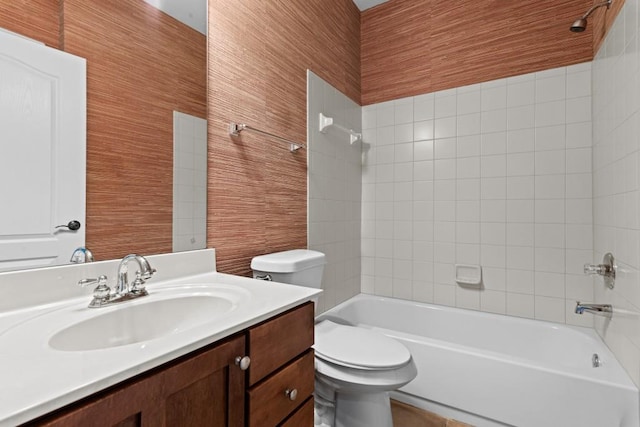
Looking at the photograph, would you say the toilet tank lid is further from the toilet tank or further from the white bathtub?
the white bathtub

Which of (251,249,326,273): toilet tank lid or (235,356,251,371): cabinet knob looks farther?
(251,249,326,273): toilet tank lid

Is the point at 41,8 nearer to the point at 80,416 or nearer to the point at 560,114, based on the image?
the point at 80,416

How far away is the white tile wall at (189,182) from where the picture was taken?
118 cm

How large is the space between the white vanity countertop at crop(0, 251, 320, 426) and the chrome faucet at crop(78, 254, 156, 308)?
0.04m

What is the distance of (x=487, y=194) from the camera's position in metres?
2.09

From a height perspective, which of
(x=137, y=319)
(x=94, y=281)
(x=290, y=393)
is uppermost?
(x=94, y=281)

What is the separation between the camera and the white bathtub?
129 centimetres

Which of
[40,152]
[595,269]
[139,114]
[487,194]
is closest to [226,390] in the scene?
[40,152]

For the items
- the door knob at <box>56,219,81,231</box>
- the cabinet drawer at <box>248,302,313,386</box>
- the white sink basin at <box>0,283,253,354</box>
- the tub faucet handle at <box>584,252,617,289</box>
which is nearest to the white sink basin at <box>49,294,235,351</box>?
the white sink basin at <box>0,283,253,354</box>

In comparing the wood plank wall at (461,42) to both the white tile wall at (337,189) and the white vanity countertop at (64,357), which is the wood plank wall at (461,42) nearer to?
the white tile wall at (337,189)

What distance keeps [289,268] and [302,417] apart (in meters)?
0.57

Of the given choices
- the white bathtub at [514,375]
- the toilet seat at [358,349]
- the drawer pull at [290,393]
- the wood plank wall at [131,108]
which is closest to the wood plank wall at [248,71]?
the wood plank wall at [131,108]

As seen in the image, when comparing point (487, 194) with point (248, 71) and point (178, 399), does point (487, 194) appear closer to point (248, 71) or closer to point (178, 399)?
point (248, 71)

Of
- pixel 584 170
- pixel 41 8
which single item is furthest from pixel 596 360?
pixel 41 8
